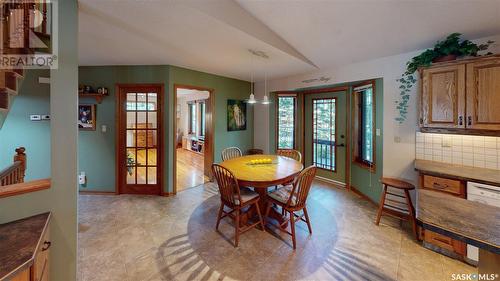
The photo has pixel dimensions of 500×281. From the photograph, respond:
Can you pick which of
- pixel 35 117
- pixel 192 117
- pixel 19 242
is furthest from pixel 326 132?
pixel 192 117

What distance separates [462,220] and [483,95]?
185 cm

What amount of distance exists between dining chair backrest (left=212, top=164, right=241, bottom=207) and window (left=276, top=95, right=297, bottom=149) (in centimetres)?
278

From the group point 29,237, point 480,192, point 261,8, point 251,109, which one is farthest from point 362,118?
point 29,237

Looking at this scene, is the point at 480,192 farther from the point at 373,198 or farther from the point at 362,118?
the point at 362,118

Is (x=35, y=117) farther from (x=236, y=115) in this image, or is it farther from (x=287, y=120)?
(x=287, y=120)

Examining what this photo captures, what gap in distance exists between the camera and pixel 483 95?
214 centimetres

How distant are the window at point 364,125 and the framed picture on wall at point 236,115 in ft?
7.91

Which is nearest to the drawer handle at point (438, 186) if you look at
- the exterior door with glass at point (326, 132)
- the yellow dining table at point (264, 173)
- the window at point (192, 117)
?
the yellow dining table at point (264, 173)

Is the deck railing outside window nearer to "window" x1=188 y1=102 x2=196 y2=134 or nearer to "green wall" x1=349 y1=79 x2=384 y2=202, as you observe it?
"green wall" x1=349 y1=79 x2=384 y2=202

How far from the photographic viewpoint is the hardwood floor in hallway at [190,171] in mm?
4584

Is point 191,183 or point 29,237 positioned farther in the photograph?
point 191,183

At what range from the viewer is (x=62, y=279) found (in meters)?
1.61

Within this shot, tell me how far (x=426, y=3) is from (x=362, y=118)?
2318 millimetres

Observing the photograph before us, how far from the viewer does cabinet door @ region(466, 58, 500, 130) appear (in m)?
2.08
